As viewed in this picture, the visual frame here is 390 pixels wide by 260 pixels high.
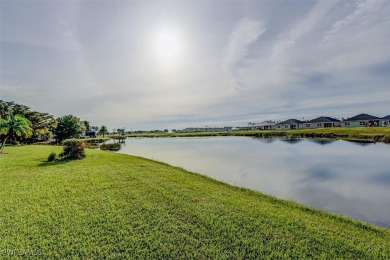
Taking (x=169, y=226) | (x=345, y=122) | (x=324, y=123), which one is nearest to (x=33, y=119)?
(x=169, y=226)

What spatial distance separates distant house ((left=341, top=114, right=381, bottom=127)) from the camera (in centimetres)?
6950

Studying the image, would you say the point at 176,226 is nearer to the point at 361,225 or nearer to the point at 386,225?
the point at 361,225

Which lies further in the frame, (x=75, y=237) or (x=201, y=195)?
(x=201, y=195)

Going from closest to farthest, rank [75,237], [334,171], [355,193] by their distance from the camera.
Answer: [75,237] < [355,193] < [334,171]

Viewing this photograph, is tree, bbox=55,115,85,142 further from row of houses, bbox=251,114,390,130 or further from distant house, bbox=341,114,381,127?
distant house, bbox=341,114,381,127

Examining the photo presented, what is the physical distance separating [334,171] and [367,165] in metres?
3.95

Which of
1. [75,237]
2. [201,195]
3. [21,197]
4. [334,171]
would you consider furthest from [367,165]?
[21,197]

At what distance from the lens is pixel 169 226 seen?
555 cm

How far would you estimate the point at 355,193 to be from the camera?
10414mm

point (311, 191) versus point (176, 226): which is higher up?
point (176, 226)

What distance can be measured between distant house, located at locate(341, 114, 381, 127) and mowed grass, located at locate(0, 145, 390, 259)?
80.1m

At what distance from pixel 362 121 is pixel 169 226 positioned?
8651 cm

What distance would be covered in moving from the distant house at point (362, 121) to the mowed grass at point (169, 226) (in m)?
80.1

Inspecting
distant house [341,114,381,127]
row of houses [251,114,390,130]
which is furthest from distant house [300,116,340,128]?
distant house [341,114,381,127]
